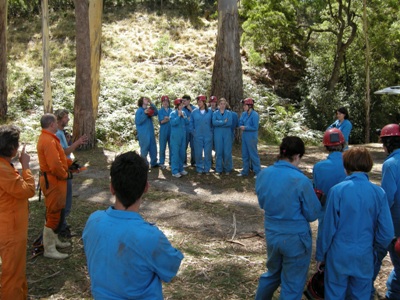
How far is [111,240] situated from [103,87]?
55.5ft

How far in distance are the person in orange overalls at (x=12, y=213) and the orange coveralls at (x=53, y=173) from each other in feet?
2.68

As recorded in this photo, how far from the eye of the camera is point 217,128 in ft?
31.8

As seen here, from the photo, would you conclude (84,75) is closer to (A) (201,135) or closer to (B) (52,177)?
(A) (201,135)

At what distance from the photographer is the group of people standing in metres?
9.42

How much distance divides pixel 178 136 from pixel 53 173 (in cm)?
517

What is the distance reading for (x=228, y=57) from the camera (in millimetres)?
13211

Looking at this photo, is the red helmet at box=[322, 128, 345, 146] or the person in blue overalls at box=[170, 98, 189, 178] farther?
the person in blue overalls at box=[170, 98, 189, 178]

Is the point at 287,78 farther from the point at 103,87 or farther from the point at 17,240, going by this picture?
the point at 17,240

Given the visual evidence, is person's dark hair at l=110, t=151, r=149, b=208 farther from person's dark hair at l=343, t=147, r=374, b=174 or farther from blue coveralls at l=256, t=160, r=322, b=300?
person's dark hair at l=343, t=147, r=374, b=174

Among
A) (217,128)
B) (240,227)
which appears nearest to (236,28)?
(217,128)

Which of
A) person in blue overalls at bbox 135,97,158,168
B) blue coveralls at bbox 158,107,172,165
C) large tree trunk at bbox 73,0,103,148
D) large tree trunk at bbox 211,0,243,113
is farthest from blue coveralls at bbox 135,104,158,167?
large tree trunk at bbox 211,0,243,113

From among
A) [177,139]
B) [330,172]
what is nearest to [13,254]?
[330,172]

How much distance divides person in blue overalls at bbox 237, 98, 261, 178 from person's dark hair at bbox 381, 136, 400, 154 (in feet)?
16.7

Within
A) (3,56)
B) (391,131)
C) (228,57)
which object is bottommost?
(391,131)
